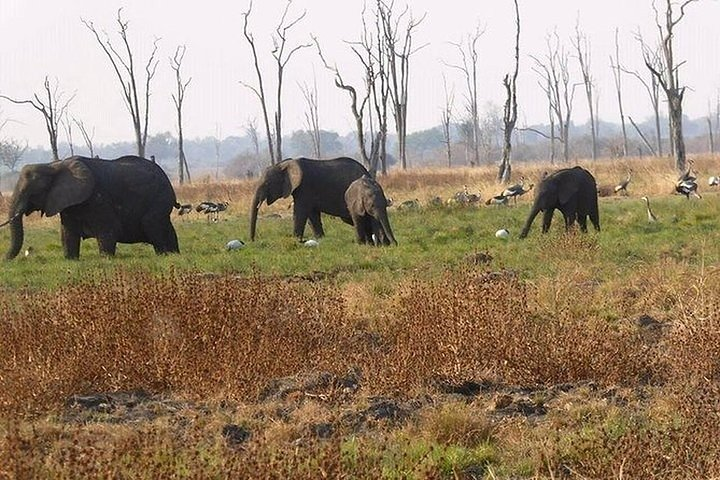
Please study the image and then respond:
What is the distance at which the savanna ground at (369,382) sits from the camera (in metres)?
4.79

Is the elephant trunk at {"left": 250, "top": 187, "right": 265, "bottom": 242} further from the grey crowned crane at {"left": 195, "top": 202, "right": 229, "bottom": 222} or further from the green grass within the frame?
the grey crowned crane at {"left": 195, "top": 202, "right": 229, "bottom": 222}

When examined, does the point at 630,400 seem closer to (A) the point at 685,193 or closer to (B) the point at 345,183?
(B) the point at 345,183

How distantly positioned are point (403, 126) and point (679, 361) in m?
45.0

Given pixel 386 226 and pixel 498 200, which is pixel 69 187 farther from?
pixel 498 200

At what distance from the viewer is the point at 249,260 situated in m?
14.4

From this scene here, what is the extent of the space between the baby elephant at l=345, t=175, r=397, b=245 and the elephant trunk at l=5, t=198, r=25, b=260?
583cm

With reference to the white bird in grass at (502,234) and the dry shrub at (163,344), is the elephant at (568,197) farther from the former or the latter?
the dry shrub at (163,344)

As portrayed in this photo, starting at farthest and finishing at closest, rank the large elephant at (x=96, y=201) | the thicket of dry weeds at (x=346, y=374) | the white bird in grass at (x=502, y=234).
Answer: the white bird in grass at (x=502, y=234), the large elephant at (x=96, y=201), the thicket of dry weeds at (x=346, y=374)

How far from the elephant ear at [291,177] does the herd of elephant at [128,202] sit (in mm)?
1199

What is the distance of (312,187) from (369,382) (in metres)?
13.1

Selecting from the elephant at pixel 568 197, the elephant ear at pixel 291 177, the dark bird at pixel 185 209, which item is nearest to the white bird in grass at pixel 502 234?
the elephant at pixel 568 197

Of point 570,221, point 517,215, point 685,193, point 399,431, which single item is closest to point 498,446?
point 399,431

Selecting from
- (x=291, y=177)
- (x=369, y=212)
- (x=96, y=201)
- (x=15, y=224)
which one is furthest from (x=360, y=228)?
(x=15, y=224)

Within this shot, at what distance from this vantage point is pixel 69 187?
49.8ft
